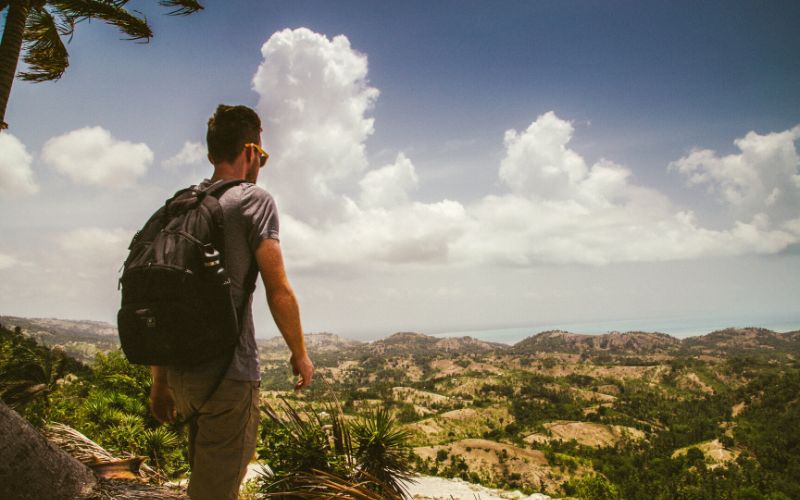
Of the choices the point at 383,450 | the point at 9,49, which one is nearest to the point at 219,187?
the point at 383,450

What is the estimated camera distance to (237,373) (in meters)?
1.82

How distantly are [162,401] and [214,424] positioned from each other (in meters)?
0.51

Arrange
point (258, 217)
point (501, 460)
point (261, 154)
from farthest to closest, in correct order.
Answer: point (501, 460) → point (261, 154) → point (258, 217)

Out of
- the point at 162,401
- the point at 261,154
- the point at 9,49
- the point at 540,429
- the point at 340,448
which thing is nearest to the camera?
the point at 162,401

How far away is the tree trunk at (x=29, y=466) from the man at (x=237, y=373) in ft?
1.62

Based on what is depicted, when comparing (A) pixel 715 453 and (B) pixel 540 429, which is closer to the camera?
(A) pixel 715 453

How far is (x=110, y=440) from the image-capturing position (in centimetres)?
995

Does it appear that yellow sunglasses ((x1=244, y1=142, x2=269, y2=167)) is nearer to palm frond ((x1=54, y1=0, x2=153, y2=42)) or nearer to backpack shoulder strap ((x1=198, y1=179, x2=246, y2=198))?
backpack shoulder strap ((x1=198, y1=179, x2=246, y2=198))

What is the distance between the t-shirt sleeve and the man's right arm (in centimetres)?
4

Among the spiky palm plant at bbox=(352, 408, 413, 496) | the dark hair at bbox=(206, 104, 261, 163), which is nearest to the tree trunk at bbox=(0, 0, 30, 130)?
the dark hair at bbox=(206, 104, 261, 163)

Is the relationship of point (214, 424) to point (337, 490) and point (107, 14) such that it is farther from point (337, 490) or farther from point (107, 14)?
point (107, 14)

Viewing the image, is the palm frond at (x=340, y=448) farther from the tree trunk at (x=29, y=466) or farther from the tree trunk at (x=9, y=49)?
the tree trunk at (x=9, y=49)

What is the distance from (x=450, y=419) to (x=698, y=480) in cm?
7125

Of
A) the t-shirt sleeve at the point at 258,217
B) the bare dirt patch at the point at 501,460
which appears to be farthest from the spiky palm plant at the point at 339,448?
the bare dirt patch at the point at 501,460
